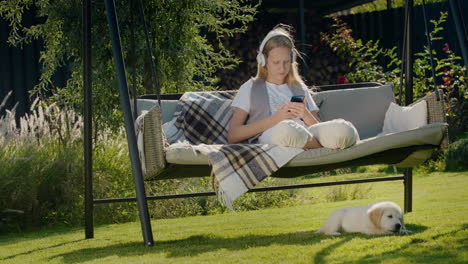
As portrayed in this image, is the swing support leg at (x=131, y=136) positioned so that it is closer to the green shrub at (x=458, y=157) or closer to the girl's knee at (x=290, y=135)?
the girl's knee at (x=290, y=135)

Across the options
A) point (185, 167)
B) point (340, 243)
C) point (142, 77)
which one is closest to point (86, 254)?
point (185, 167)

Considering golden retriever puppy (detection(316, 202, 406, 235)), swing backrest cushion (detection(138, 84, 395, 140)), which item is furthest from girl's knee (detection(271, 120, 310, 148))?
swing backrest cushion (detection(138, 84, 395, 140))

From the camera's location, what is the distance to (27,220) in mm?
4883

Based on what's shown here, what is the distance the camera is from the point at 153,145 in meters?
3.28

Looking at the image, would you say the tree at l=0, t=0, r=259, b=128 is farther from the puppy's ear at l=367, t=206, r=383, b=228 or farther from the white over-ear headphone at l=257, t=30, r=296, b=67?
the puppy's ear at l=367, t=206, r=383, b=228

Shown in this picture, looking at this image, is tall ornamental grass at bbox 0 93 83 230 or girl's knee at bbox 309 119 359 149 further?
tall ornamental grass at bbox 0 93 83 230

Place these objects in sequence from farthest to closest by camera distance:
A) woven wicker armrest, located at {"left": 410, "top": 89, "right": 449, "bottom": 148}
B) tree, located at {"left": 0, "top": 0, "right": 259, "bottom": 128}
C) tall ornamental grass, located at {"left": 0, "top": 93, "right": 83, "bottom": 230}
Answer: tree, located at {"left": 0, "top": 0, "right": 259, "bottom": 128}
tall ornamental grass, located at {"left": 0, "top": 93, "right": 83, "bottom": 230}
woven wicker armrest, located at {"left": 410, "top": 89, "right": 449, "bottom": 148}

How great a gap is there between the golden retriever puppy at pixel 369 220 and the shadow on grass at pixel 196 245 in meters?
0.07

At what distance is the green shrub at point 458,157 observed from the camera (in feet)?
21.7

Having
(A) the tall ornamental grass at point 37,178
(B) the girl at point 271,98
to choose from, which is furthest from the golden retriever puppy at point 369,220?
(A) the tall ornamental grass at point 37,178

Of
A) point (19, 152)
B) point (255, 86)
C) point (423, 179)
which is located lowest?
point (423, 179)

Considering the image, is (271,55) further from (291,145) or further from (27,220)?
(27,220)

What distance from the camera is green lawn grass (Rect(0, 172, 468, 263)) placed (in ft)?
9.41

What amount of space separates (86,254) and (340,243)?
121cm
